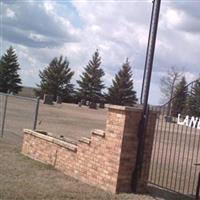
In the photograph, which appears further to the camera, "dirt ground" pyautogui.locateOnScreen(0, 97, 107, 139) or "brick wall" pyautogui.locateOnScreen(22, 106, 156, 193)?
"dirt ground" pyautogui.locateOnScreen(0, 97, 107, 139)

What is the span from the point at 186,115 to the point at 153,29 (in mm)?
2517

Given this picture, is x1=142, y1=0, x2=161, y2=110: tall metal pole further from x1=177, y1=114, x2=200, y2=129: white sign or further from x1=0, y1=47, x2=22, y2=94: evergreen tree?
x1=0, y1=47, x2=22, y2=94: evergreen tree

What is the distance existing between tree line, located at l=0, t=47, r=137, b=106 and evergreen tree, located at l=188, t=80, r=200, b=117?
75.3 meters

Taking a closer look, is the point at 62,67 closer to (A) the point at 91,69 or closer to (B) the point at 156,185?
(A) the point at 91,69

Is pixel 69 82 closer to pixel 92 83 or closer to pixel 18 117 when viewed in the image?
pixel 92 83

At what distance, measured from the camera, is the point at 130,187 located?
32.4ft

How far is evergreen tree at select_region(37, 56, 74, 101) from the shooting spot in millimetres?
89250

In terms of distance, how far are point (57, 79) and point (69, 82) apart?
2264 mm

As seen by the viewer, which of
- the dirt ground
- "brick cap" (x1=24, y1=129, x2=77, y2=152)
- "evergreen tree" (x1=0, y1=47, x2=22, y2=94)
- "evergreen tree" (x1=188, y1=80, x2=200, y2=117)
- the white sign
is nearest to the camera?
the white sign

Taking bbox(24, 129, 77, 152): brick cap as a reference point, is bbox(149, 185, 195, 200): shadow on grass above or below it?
below

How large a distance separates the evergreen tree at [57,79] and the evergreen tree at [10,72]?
170 inches

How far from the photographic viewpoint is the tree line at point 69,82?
88312 millimetres

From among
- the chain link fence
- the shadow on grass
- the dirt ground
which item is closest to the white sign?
the shadow on grass

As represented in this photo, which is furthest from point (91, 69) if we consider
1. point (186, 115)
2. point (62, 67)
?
point (186, 115)
